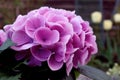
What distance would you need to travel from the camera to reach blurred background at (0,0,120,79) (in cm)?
400

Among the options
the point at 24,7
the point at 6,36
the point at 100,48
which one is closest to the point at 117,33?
the point at 100,48

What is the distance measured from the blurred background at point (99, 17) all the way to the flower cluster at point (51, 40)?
1.43 m

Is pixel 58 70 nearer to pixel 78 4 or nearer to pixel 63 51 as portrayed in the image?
pixel 63 51

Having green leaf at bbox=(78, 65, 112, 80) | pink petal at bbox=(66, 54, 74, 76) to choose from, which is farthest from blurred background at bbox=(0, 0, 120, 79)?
pink petal at bbox=(66, 54, 74, 76)

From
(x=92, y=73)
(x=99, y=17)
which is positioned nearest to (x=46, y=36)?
(x=92, y=73)

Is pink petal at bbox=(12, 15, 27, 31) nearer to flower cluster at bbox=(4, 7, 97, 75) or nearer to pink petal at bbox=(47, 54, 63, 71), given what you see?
flower cluster at bbox=(4, 7, 97, 75)

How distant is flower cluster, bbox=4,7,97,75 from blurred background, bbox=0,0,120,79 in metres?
1.43

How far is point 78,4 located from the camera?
6109 mm

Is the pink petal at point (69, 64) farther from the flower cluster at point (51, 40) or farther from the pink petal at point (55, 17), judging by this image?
the pink petal at point (55, 17)

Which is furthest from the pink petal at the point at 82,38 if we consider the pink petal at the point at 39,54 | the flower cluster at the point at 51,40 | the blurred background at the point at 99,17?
the blurred background at the point at 99,17

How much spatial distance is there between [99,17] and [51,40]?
3.51m

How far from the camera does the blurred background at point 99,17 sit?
13.1ft

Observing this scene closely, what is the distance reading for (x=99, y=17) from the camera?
4688mm

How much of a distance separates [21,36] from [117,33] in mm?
4233
